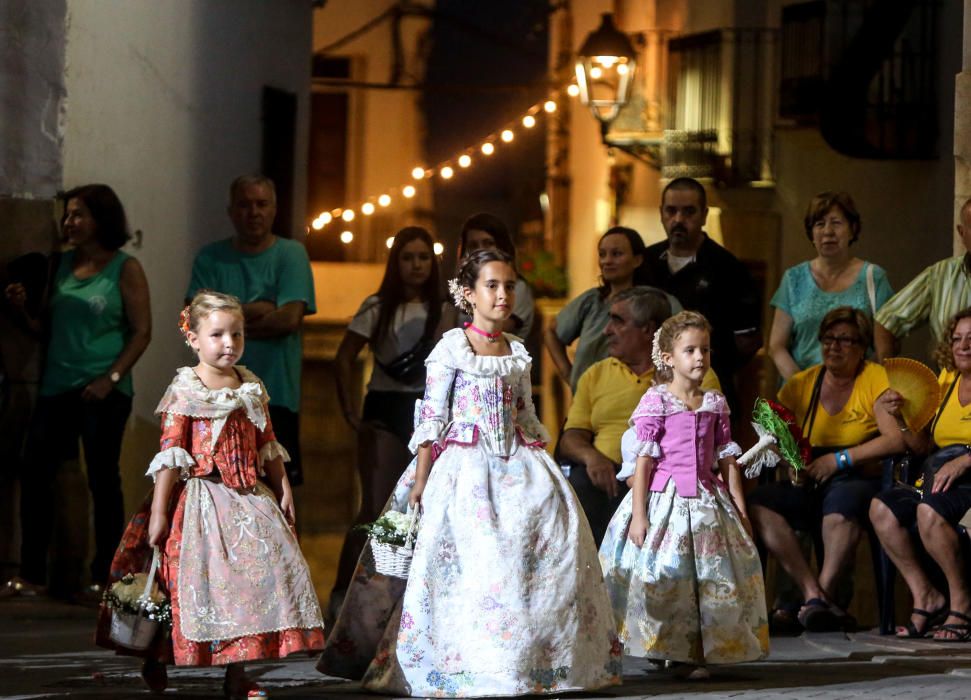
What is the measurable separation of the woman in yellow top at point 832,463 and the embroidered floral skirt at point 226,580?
9.63 feet

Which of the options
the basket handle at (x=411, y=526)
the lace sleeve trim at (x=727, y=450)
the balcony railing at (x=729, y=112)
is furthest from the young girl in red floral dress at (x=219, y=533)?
the balcony railing at (x=729, y=112)

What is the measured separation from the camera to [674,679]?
8406mm

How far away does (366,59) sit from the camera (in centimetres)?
3216

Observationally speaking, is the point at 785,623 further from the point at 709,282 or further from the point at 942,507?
the point at 709,282

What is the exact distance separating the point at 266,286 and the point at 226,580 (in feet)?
11.9

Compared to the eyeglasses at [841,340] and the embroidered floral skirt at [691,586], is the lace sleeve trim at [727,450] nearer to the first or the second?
the embroidered floral skirt at [691,586]

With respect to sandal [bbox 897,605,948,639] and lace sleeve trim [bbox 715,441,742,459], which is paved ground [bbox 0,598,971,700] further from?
lace sleeve trim [bbox 715,441,742,459]

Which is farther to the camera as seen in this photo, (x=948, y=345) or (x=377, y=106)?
(x=377, y=106)

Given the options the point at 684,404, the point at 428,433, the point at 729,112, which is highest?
the point at 729,112

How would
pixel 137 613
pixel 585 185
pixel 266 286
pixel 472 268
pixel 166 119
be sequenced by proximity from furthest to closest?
pixel 585 185 < pixel 166 119 < pixel 266 286 < pixel 472 268 < pixel 137 613

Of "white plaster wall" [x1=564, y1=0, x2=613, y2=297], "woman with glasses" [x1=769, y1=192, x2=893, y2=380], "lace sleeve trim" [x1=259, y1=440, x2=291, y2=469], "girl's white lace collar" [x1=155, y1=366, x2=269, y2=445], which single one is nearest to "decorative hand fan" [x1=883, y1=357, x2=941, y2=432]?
"woman with glasses" [x1=769, y1=192, x2=893, y2=380]

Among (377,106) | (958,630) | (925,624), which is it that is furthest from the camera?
(377,106)

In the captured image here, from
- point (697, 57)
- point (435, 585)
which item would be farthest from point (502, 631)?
point (697, 57)

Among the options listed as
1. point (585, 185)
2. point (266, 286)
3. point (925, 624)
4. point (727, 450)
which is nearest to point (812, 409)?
point (925, 624)
